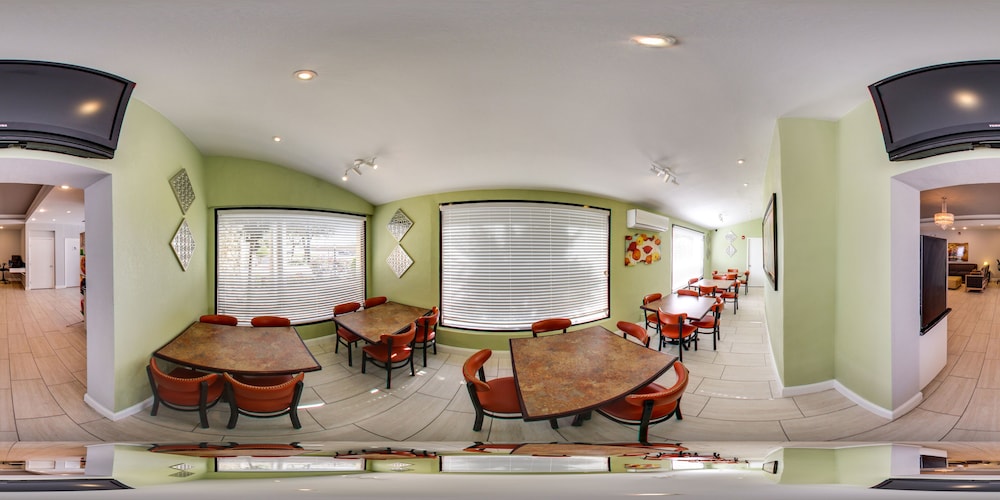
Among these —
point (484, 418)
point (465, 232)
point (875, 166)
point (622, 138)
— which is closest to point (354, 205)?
point (465, 232)

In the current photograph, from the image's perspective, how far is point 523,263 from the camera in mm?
2086

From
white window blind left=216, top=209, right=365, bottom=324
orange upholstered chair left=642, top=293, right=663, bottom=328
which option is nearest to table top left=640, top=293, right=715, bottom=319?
orange upholstered chair left=642, top=293, right=663, bottom=328

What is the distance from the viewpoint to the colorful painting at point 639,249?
1962mm

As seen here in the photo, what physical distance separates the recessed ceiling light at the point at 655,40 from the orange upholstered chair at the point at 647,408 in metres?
1.35

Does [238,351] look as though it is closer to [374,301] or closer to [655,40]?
[374,301]

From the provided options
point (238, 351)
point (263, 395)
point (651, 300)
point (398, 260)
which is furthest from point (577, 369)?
point (238, 351)

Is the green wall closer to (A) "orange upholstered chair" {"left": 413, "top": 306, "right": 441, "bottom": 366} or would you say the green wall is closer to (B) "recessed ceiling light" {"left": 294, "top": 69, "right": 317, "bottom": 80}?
(A) "orange upholstered chair" {"left": 413, "top": 306, "right": 441, "bottom": 366}

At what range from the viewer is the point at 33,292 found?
220 cm

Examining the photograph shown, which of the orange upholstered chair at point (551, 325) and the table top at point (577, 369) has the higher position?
the orange upholstered chair at point (551, 325)

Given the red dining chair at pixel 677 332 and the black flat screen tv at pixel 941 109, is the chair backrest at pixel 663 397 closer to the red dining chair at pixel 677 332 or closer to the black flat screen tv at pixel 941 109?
the red dining chair at pixel 677 332

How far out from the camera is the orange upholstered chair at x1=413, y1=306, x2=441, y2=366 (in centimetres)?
148

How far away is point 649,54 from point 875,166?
3.48 ft

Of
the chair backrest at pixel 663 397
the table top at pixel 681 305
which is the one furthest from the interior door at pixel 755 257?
the chair backrest at pixel 663 397

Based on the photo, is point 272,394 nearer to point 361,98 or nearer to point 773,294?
point 361,98
